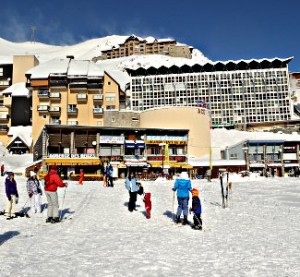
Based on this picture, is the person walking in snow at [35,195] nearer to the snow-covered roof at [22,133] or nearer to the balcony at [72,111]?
the snow-covered roof at [22,133]

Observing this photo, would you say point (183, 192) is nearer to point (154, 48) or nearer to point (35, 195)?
point (35, 195)

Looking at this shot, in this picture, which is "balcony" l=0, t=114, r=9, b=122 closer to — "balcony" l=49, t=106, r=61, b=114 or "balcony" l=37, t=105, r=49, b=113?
"balcony" l=37, t=105, r=49, b=113

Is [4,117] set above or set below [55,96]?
below

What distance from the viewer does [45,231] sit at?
978 cm

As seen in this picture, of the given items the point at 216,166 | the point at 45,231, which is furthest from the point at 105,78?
the point at 45,231

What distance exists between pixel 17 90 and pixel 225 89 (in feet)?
163

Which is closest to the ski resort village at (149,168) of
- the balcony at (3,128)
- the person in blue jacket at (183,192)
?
the person in blue jacket at (183,192)

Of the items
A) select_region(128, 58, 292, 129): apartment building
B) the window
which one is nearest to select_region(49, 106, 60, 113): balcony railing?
the window

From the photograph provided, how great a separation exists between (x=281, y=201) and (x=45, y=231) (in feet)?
43.1

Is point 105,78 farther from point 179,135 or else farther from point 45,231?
point 45,231

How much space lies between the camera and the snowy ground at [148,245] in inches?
245

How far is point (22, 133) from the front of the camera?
234ft

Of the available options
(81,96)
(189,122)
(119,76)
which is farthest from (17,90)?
(119,76)

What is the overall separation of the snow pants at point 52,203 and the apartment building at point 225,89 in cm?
7908
